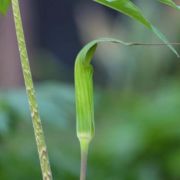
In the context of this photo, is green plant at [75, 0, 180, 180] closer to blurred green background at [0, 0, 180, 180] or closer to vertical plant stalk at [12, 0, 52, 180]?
vertical plant stalk at [12, 0, 52, 180]

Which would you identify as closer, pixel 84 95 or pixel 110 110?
pixel 84 95

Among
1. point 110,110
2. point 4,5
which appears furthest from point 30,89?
point 110,110

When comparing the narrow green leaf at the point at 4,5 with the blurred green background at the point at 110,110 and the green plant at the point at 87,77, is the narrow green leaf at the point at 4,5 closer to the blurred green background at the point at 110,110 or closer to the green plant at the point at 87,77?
the green plant at the point at 87,77

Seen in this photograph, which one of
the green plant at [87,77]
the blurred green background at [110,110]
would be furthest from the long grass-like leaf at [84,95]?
the blurred green background at [110,110]

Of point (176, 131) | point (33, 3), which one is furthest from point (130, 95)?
point (33, 3)

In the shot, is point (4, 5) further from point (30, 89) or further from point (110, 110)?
point (110, 110)

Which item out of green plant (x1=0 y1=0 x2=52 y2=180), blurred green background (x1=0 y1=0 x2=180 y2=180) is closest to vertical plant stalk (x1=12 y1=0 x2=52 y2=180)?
green plant (x1=0 y1=0 x2=52 y2=180)

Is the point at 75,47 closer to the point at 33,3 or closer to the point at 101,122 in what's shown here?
the point at 33,3

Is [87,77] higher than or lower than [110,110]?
higher
